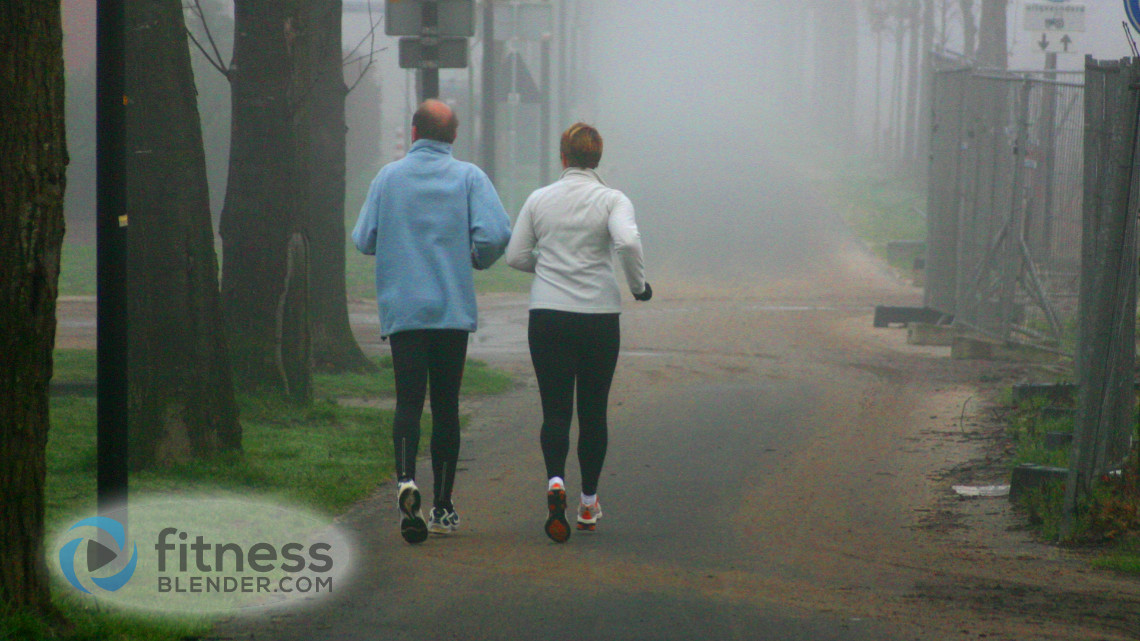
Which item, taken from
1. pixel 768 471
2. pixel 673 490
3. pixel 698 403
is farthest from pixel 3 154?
pixel 698 403

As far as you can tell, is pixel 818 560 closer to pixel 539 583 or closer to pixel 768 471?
pixel 539 583

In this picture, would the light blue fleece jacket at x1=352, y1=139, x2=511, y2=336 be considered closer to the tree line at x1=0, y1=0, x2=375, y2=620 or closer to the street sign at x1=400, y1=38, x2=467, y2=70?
the tree line at x1=0, y1=0, x2=375, y2=620

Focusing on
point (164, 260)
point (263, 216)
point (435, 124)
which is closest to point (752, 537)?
point (435, 124)

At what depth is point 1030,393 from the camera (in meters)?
9.77

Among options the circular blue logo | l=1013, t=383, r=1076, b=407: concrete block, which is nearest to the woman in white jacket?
the circular blue logo

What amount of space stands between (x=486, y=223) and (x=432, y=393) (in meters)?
0.77

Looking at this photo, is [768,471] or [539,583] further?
[768,471]

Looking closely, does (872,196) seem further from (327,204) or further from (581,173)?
(581,173)

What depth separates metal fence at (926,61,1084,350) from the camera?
39.7 feet

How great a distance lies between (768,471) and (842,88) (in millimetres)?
57359

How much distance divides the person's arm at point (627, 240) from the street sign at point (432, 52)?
438 centimetres

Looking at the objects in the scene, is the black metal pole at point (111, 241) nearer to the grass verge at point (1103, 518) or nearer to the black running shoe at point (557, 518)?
the black running shoe at point (557, 518)

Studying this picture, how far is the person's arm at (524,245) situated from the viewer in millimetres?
6203

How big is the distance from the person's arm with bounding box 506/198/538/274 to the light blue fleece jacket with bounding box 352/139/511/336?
0.47ft
